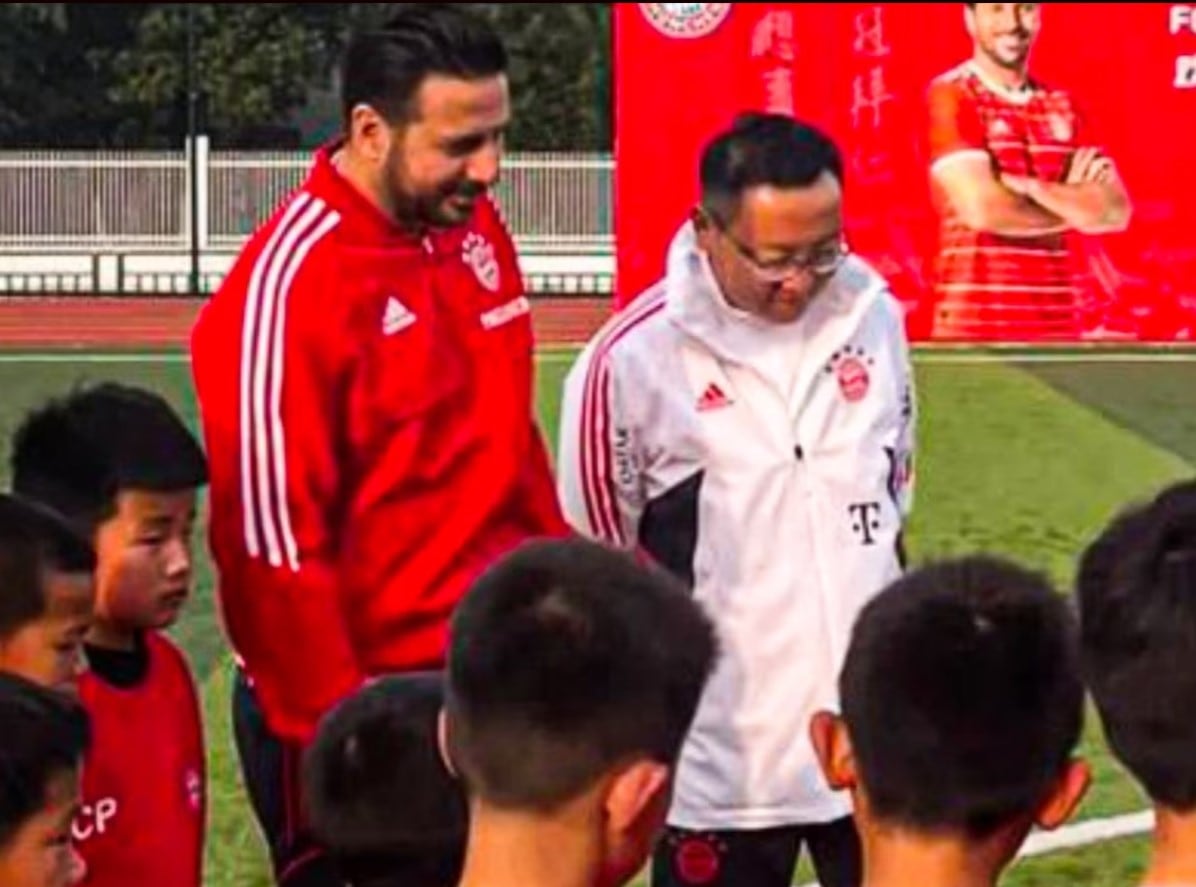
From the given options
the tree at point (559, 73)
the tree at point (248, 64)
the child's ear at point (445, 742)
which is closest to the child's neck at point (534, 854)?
the child's ear at point (445, 742)

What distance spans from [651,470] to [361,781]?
118 cm

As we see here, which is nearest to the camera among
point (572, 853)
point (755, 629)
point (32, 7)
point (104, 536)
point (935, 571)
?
point (572, 853)

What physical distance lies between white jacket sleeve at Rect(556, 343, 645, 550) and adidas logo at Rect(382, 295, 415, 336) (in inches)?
14.0

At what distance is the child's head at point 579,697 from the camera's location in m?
2.25

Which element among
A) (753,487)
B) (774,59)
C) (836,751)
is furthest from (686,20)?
(836,751)

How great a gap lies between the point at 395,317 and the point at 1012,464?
8.66 metres

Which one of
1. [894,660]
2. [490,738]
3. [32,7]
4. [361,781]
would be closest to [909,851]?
[894,660]

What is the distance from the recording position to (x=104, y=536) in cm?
339

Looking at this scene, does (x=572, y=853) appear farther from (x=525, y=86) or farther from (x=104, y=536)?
(x=525, y=86)

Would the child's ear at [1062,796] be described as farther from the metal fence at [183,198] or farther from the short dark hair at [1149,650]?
the metal fence at [183,198]

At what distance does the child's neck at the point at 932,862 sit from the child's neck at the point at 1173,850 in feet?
0.43

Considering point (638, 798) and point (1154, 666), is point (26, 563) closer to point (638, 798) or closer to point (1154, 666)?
point (638, 798)

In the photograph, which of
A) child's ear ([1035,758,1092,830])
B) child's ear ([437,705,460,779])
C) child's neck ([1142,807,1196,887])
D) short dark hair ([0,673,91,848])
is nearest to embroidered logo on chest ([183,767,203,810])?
short dark hair ([0,673,91,848])

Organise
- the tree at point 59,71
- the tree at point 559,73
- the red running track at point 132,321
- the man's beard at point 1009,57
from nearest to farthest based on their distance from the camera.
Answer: the red running track at point 132,321 → the man's beard at point 1009,57 → the tree at point 59,71 → the tree at point 559,73
